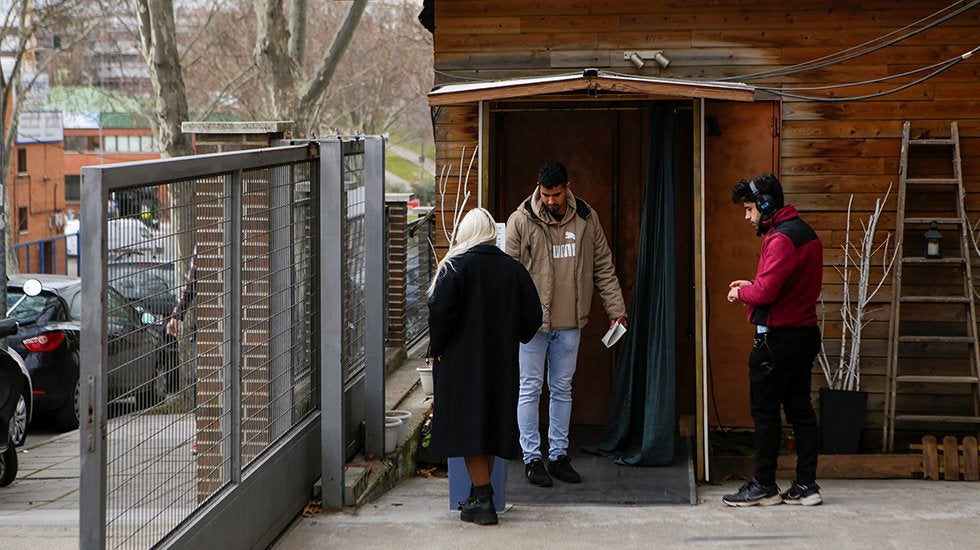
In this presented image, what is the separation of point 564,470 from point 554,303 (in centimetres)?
106

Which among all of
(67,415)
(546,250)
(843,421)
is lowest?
(67,415)

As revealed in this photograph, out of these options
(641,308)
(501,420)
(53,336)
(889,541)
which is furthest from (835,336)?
(53,336)

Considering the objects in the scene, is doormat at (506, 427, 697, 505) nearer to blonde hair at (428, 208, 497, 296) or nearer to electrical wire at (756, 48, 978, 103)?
blonde hair at (428, 208, 497, 296)

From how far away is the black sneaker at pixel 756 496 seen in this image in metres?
7.09

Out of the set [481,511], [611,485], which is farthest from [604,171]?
[481,511]

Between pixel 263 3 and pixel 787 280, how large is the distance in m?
14.4

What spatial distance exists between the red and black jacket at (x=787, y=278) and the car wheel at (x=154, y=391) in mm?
3575

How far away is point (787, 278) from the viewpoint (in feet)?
22.4

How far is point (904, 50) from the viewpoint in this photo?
28.9ft

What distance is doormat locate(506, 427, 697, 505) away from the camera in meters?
7.30

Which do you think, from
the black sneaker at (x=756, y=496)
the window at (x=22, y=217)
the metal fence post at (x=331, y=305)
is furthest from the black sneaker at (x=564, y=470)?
the window at (x=22, y=217)

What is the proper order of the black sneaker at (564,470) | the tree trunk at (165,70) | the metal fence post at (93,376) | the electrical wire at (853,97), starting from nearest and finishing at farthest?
the metal fence post at (93,376), the black sneaker at (564,470), the electrical wire at (853,97), the tree trunk at (165,70)

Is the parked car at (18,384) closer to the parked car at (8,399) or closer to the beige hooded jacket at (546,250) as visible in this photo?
the parked car at (8,399)

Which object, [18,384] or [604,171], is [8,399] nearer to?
[18,384]
